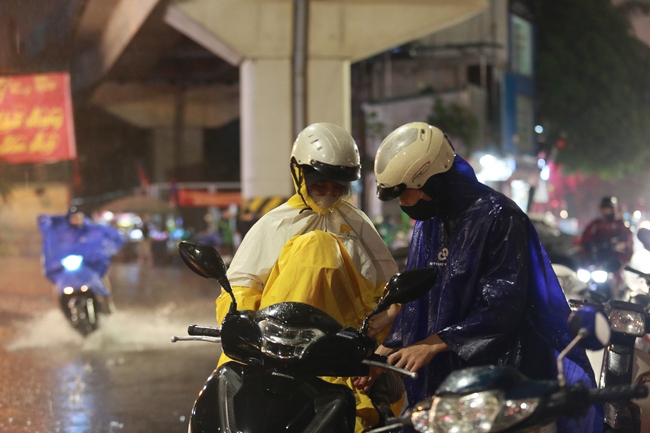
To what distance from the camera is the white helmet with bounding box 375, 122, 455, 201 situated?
323 cm

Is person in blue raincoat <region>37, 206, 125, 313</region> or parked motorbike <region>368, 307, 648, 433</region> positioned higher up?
parked motorbike <region>368, 307, 648, 433</region>

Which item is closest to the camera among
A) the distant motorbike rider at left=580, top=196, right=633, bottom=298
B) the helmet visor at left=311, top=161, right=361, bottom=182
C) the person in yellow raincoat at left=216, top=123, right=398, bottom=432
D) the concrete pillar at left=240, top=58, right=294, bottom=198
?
the person in yellow raincoat at left=216, top=123, right=398, bottom=432

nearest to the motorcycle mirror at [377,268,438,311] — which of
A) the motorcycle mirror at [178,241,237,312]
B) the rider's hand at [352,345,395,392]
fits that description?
the rider's hand at [352,345,395,392]

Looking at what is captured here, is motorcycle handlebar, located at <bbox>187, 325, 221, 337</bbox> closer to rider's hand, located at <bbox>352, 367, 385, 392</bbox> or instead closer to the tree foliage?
rider's hand, located at <bbox>352, 367, 385, 392</bbox>

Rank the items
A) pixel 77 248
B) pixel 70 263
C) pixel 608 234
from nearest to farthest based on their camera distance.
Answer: pixel 70 263
pixel 77 248
pixel 608 234

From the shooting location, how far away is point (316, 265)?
10.9ft

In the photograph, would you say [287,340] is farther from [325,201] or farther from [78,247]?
[78,247]

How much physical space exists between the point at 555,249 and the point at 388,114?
48.5 feet

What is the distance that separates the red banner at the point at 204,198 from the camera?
129 feet

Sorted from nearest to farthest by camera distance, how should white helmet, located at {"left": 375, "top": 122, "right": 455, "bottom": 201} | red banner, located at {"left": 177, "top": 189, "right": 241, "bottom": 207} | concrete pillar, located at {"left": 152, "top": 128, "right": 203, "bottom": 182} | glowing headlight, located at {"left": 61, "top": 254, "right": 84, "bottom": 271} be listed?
1. white helmet, located at {"left": 375, "top": 122, "right": 455, "bottom": 201}
2. glowing headlight, located at {"left": 61, "top": 254, "right": 84, "bottom": 271}
3. concrete pillar, located at {"left": 152, "top": 128, "right": 203, "bottom": 182}
4. red banner, located at {"left": 177, "top": 189, "right": 241, "bottom": 207}

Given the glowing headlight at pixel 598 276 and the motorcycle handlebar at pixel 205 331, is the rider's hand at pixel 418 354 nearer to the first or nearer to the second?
the motorcycle handlebar at pixel 205 331

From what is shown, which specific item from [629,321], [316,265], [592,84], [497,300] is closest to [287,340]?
[316,265]

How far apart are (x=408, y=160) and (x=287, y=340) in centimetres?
87

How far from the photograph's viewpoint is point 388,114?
3016cm
